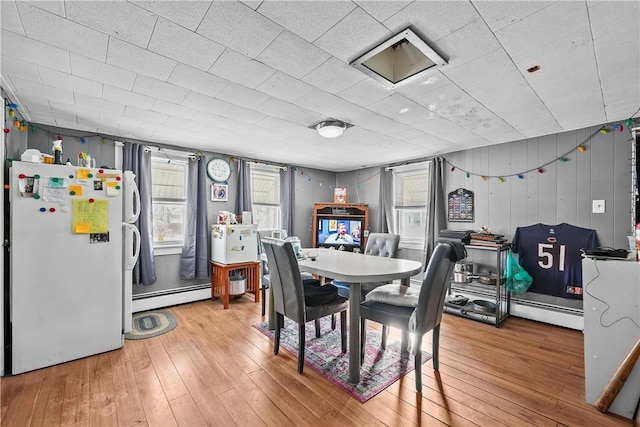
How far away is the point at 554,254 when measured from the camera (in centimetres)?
335

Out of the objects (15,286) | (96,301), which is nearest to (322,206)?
(96,301)

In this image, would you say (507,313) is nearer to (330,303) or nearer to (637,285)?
(637,285)

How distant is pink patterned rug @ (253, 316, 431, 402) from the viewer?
213cm

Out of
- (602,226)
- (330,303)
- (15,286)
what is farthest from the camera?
(602,226)

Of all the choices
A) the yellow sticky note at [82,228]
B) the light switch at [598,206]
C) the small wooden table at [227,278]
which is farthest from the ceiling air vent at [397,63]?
the small wooden table at [227,278]

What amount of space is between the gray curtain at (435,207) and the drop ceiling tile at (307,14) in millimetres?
3287

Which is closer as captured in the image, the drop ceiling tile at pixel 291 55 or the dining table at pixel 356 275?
the drop ceiling tile at pixel 291 55

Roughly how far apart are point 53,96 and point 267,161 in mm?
2871

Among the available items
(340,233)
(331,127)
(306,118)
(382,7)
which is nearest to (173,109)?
(306,118)

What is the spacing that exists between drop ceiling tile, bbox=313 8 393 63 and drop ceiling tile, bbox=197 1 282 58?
279mm

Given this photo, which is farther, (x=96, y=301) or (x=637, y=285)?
(x=96, y=301)

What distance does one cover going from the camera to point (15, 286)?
224 cm

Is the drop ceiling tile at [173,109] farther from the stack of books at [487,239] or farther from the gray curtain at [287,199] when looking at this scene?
the stack of books at [487,239]

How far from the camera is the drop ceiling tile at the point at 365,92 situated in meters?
2.11
